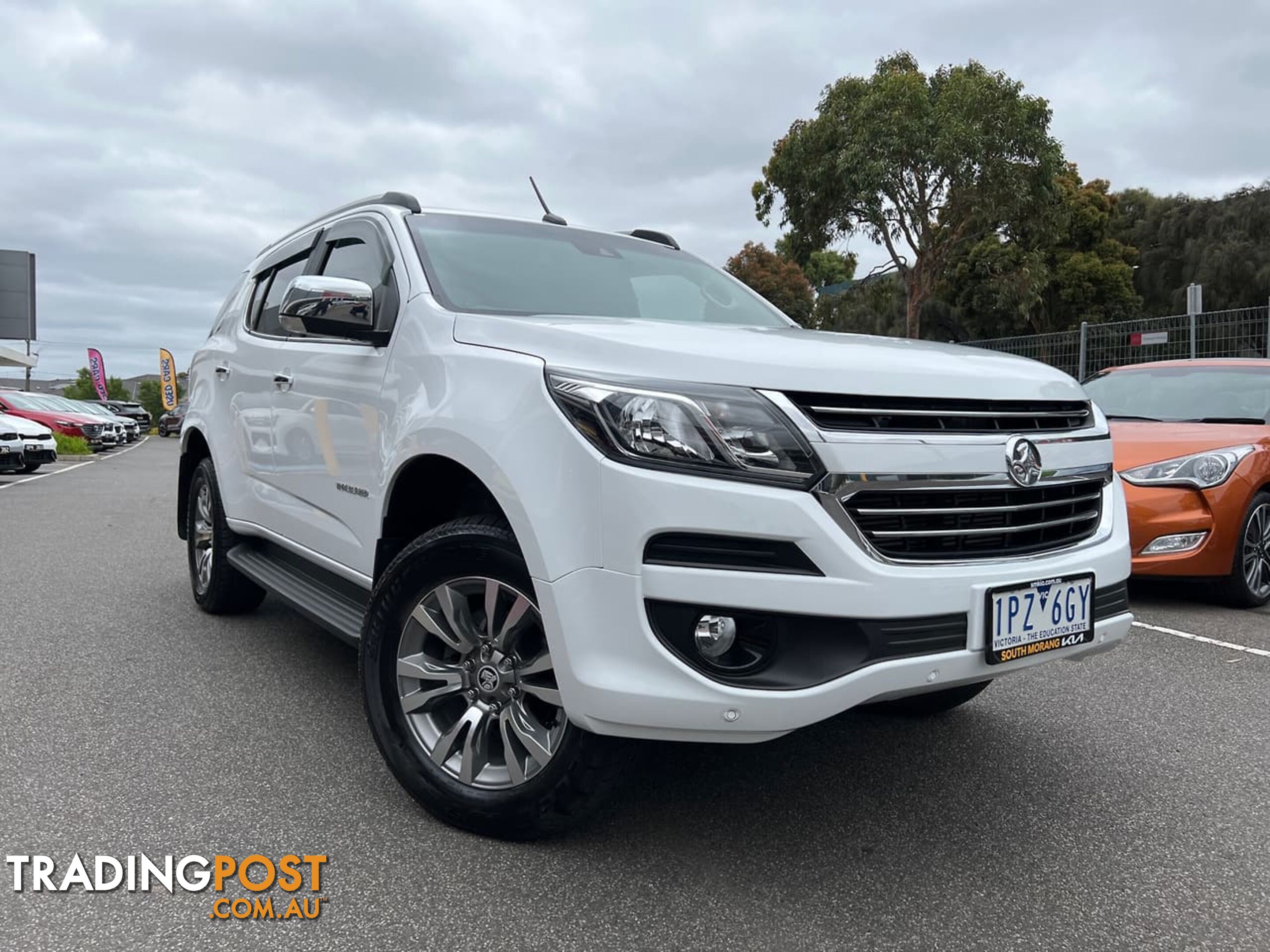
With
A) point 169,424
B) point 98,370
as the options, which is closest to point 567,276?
point 169,424

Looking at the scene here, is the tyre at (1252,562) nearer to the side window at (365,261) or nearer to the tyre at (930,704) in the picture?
the tyre at (930,704)

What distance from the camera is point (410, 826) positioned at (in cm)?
258

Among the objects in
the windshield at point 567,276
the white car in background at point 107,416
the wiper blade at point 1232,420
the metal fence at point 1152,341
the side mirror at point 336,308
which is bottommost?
the wiper blade at point 1232,420

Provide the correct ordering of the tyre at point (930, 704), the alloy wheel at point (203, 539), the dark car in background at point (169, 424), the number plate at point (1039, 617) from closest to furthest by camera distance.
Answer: the number plate at point (1039, 617) < the tyre at point (930, 704) < the alloy wheel at point (203, 539) < the dark car in background at point (169, 424)

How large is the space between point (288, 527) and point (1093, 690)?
10.3 ft

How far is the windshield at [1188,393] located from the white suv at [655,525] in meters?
3.77

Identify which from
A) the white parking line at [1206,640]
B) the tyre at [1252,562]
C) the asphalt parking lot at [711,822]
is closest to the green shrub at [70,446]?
the asphalt parking lot at [711,822]

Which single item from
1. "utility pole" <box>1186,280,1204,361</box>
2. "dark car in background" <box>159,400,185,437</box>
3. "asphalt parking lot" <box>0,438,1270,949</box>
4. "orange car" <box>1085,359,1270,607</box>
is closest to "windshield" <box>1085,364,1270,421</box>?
"orange car" <box>1085,359,1270,607</box>

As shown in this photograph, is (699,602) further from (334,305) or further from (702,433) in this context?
(334,305)

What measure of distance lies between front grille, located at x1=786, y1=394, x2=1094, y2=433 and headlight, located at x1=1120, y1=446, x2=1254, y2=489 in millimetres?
2980

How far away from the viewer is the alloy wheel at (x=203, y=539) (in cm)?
488

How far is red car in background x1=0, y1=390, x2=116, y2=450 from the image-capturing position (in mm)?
22078

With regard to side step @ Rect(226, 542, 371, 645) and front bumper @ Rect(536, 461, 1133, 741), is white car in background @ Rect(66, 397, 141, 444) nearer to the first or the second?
side step @ Rect(226, 542, 371, 645)

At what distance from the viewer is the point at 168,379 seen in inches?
2066
